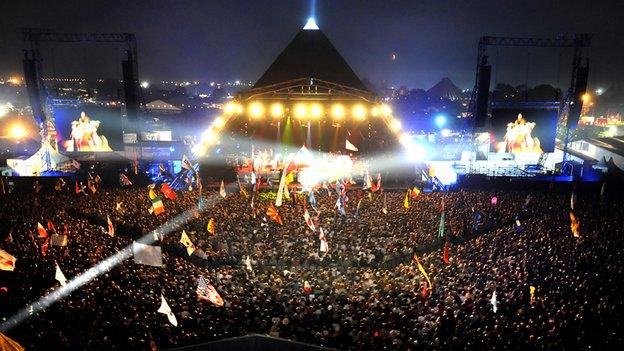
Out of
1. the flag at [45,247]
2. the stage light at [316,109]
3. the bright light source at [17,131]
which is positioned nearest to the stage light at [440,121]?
the stage light at [316,109]

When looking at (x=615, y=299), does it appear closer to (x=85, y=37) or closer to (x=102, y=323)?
(x=102, y=323)

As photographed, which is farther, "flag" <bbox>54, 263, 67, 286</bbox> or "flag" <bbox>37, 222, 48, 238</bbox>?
"flag" <bbox>37, 222, 48, 238</bbox>

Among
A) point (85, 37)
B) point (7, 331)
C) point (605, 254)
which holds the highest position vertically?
point (85, 37)

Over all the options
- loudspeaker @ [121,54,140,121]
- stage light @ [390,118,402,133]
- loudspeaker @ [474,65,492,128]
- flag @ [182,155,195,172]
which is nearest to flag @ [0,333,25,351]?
flag @ [182,155,195,172]

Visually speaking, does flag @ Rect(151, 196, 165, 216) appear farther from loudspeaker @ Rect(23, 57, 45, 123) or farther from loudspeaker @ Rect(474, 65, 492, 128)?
loudspeaker @ Rect(474, 65, 492, 128)

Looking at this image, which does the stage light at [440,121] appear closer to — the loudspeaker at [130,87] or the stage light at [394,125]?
the stage light at [394,125]

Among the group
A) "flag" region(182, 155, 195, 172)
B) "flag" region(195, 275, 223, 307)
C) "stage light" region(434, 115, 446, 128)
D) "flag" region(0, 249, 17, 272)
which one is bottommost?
"flag" region(195, 275, 223, 307)

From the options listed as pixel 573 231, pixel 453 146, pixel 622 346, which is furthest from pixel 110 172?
pixel 453 146
